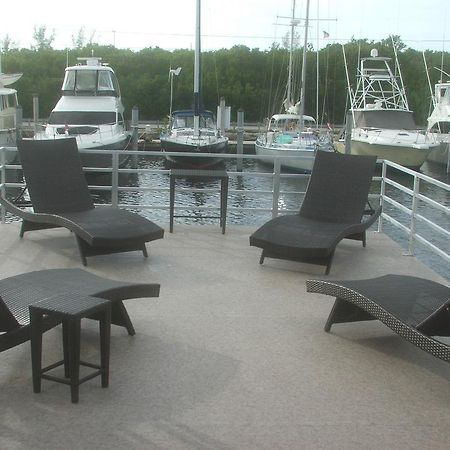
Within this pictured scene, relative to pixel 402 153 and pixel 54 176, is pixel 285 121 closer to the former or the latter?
pixel 402 153

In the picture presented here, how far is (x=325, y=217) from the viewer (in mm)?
6484

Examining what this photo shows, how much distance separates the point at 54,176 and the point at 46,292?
312 centimetres

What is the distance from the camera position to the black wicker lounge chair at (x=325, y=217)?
5.69 m

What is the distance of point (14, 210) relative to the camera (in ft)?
20.8

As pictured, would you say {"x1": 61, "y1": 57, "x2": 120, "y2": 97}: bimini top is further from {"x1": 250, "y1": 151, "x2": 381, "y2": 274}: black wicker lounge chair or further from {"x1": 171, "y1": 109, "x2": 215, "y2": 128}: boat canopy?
{"x1": 250, "y1": 151, "x2": 381, "y2": 274}: black wicker lounge chair

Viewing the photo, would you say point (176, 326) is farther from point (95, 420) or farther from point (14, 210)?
point (14, 210)

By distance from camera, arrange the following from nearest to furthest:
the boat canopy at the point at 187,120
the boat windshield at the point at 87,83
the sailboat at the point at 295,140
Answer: the sailboat at the point at 295,140 < the boat windshield at the point at 87,83 < the boat canopy at the point at 187,120

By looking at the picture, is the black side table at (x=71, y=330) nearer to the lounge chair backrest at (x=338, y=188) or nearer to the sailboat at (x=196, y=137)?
the lounge chair backrest at (x=338, y=188)

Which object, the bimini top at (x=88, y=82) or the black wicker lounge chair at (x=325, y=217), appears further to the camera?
the bimini top at (x=88, y=82)

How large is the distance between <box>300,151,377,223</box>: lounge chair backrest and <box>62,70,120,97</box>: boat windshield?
19.0m

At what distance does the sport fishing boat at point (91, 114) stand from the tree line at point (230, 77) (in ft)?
57.8

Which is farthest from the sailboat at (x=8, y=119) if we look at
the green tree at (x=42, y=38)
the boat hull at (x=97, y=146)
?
the green tree at (x=42, y=38)

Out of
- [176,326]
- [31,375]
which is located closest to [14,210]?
[176,326]

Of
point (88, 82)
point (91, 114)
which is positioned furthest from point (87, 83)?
point (91, 114)
